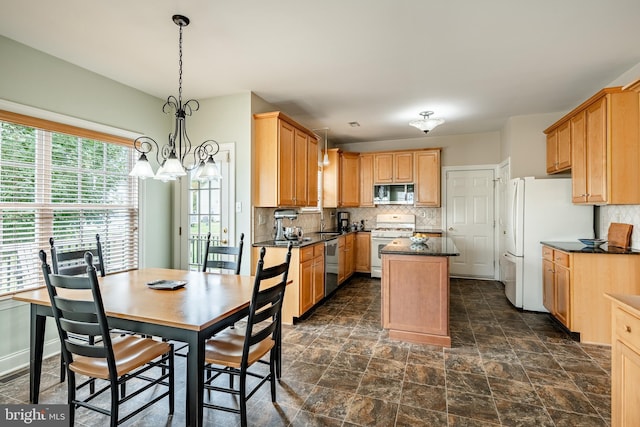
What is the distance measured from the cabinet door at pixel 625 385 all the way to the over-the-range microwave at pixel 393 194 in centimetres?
475

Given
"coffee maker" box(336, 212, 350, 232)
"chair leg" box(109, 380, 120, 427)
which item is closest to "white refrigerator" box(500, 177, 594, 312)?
"coffee maker" box(336, 212, 350, 232)

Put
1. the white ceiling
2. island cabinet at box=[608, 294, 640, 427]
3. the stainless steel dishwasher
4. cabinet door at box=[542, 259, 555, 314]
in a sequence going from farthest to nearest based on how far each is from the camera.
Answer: the stainless steel dishwasher < cabinet door at box=[542, 259, 555, 314] < the white ceiling < island cabinet at box=[608, 294, 640, 427]

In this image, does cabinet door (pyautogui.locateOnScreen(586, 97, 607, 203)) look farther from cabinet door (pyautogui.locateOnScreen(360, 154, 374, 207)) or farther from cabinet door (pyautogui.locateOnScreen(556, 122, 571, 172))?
cabinet door (pyautogui.locateOnScreen(360, 154, 374, 207))

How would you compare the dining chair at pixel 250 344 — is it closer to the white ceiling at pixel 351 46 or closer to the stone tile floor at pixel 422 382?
the stone tile floor at pixel 422 382

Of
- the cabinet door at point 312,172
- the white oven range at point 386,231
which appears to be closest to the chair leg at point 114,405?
the cabinet door at point 312,172

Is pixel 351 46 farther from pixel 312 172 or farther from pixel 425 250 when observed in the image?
pixel 312 172

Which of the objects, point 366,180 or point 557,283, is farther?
point 366,180

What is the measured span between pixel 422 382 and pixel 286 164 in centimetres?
271

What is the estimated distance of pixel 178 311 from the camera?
1.77m

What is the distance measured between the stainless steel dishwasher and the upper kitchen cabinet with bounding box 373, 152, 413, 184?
6.71 feet

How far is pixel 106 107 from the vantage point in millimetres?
3346

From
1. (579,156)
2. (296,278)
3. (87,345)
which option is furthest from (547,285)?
(87,345)

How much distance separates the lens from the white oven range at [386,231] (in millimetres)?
5953

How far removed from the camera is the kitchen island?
124 inches
